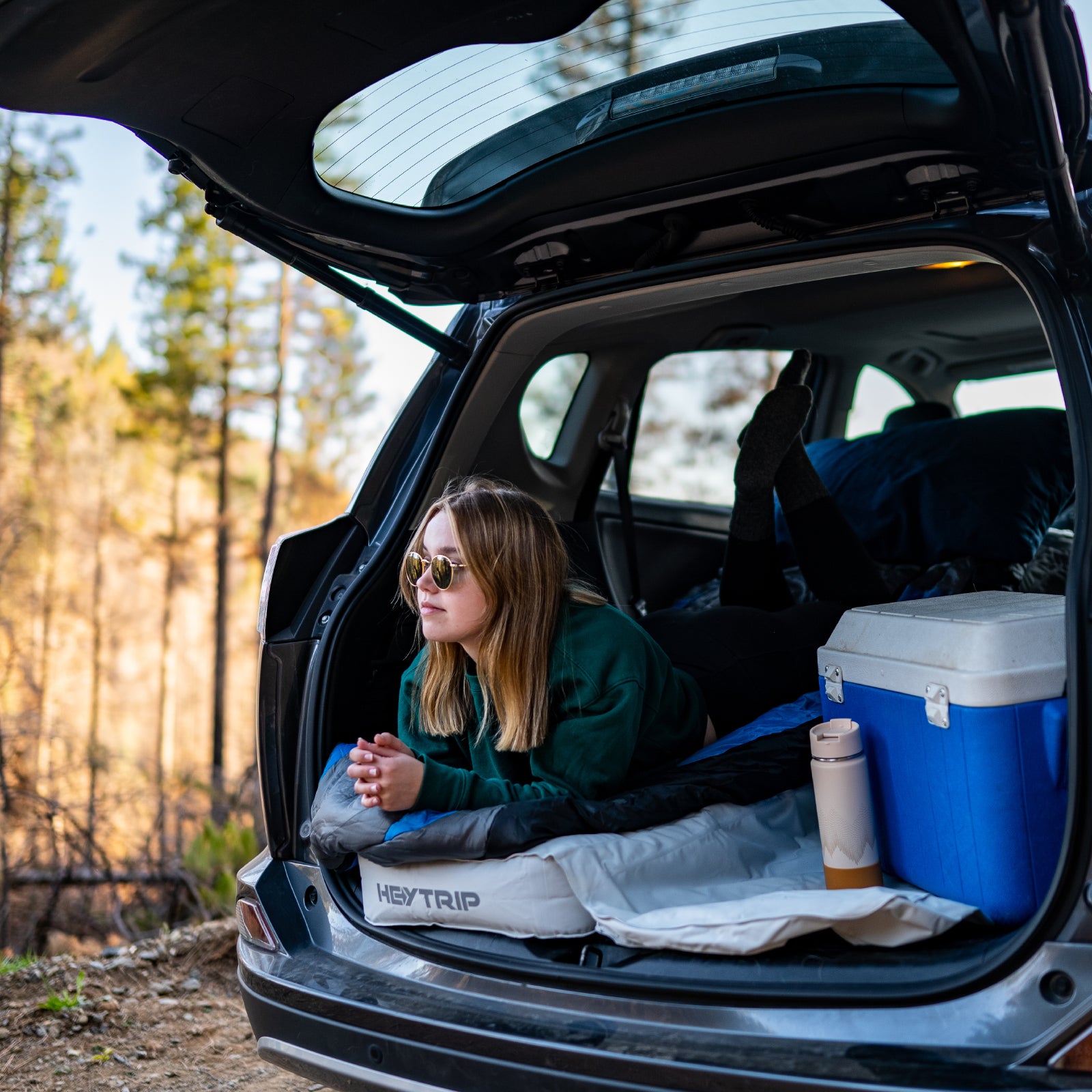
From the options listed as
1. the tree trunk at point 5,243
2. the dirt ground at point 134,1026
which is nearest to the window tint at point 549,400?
the dirt ground at point 134,1026

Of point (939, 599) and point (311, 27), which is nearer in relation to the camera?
point (311, 27)

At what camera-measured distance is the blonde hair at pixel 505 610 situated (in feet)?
6.84

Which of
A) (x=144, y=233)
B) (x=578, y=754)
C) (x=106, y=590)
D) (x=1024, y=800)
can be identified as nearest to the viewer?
(x=1024, y=800)

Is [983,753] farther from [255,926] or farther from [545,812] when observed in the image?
[255,926]

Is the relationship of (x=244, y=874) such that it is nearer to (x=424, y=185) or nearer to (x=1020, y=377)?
(x=424, y=185)

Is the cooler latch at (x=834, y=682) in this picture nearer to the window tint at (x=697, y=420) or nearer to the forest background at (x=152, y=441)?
the window tint at (x=697, y=420)

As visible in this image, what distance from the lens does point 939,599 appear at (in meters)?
2.11

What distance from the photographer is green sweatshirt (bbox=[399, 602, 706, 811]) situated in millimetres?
2016

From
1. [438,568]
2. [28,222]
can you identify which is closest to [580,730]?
[438,568]

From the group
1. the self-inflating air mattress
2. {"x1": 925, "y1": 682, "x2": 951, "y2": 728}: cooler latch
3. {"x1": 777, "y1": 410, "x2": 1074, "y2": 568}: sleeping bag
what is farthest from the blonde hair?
{"x1": 777, "y1": 410, "x2": 1074, "y2": 568}: sleeping bag

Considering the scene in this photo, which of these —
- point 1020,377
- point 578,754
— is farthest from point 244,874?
point 1020,377

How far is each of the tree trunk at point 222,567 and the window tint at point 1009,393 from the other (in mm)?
14714

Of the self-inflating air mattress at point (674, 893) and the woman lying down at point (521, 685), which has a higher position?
the woman lying down at point (521, 685)

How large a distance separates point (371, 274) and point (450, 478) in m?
0.52
